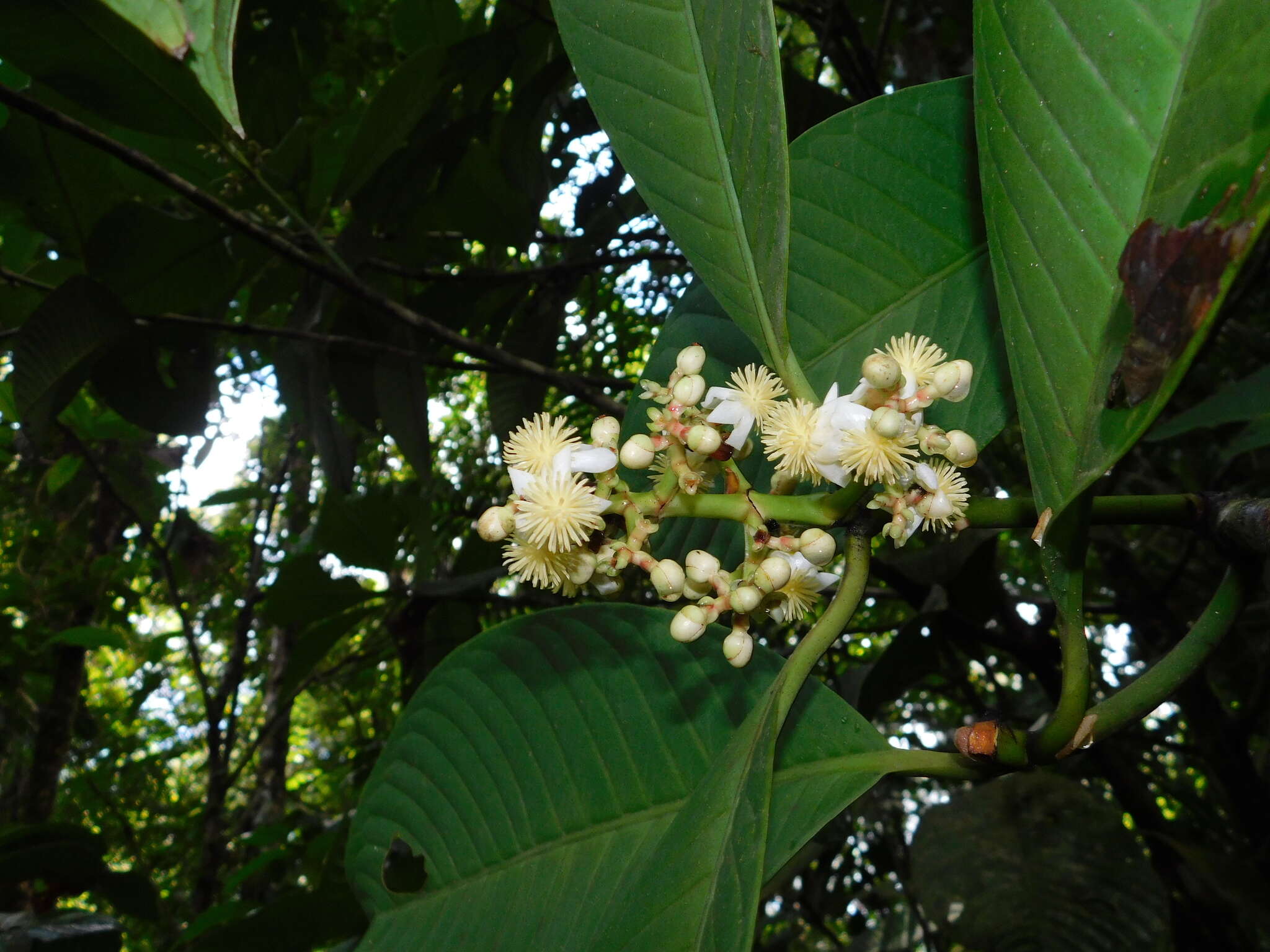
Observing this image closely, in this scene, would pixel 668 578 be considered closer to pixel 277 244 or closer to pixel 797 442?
pixel 797 442

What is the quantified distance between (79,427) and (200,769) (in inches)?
94.0

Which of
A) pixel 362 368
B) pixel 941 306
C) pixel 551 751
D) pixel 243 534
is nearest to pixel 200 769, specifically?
pixel 243 534

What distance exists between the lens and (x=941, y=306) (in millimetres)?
712

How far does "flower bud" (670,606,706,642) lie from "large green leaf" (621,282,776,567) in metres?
0.22

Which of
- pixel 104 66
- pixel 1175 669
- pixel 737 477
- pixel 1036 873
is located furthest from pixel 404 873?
pixel 104 66

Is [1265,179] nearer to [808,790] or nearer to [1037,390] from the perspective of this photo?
[1037,390]

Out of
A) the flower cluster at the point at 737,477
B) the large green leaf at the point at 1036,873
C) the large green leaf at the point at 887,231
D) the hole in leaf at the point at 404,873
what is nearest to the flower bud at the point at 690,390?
the flower cluster at the point at 737,477

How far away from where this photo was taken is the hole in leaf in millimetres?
858

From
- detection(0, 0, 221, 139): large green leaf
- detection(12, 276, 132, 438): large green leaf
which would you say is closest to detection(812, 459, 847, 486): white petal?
detection(0, 0, 221, 139): large green leaf

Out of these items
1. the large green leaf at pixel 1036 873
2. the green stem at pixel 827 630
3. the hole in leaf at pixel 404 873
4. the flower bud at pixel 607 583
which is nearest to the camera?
the green stem at pixel 827 630

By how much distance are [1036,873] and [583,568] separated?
0.98 meters

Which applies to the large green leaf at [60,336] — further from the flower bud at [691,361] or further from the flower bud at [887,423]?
the flower bud at [887,423]

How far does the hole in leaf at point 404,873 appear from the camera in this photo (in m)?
0.86

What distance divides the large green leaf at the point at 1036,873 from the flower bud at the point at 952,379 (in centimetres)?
93
